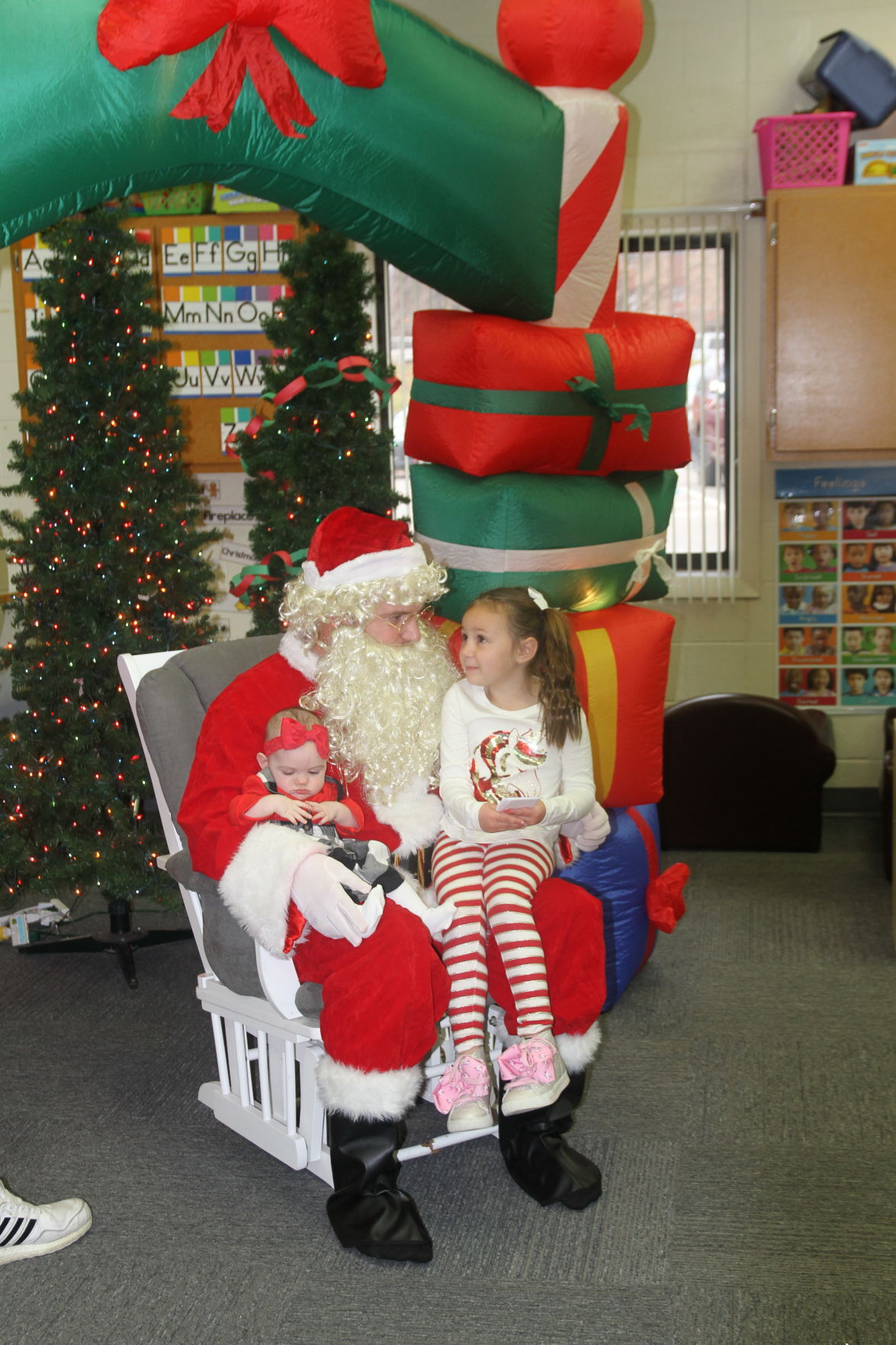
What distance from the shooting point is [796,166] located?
4082mm

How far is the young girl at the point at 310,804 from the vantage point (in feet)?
6.64

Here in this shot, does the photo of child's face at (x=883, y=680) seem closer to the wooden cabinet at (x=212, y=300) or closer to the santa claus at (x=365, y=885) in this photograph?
the wooden cabinet at (x=212, y=300)

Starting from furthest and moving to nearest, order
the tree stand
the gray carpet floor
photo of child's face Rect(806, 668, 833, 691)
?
photo of child's face Rect(806, 668, 833, 691) < the tree stand < the gray carpet floor

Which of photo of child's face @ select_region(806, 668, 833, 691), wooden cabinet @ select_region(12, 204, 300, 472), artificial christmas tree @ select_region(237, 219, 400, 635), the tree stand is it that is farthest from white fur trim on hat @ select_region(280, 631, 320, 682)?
photo of child's face @ select_region(806, 668, 833, 691)

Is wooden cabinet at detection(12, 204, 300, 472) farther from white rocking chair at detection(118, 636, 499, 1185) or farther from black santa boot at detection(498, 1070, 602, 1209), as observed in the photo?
black santa boot at detection(498, 1070, 602, 1209)

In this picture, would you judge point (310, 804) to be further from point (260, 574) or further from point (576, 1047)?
point (260, 574)

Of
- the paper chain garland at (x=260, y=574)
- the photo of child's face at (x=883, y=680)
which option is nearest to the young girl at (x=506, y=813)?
the paper chain garland at (x=260, y=574)

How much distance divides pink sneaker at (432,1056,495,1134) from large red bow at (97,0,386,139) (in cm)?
157

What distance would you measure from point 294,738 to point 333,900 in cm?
31

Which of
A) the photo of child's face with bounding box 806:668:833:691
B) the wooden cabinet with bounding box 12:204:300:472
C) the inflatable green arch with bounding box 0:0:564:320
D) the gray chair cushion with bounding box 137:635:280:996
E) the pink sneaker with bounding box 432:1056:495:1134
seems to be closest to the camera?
the inflatable green arch with bounding box 0:0:564:320

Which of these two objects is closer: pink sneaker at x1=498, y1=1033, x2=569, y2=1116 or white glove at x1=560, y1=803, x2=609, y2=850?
pink sneaker at x1=498, y1=1033, x2=569, y2=1116

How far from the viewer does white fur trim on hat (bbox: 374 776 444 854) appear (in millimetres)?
2244

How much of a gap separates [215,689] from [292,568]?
1.00 metres

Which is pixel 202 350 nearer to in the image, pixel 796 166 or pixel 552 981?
pixel 796 166
